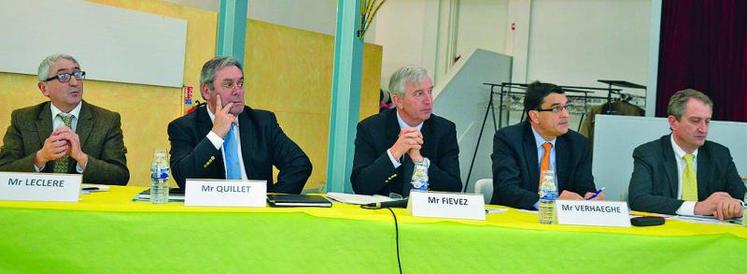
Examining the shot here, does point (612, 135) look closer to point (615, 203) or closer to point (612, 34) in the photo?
point (615, 203)

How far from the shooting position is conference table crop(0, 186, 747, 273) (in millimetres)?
1870

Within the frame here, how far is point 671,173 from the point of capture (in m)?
3.13

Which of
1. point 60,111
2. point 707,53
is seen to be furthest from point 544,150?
point 707,53

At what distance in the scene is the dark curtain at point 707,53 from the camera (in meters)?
4.79

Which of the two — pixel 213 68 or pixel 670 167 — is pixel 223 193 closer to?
pixel 213 68

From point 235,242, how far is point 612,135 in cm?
286

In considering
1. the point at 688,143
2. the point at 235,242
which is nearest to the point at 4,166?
the point at 235,242

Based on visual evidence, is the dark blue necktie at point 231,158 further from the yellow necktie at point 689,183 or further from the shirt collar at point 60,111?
the yellow necktie at point 689,183

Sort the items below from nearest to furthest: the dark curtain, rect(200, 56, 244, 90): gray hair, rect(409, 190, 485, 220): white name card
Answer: rect(409, 190, 485, 220): white name card < rect(200, 56, 244, 90): gray hair < the dark curtain

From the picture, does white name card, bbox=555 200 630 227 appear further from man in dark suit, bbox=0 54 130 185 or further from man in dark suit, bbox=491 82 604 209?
man in dark suit, bbox=0 54 130 185

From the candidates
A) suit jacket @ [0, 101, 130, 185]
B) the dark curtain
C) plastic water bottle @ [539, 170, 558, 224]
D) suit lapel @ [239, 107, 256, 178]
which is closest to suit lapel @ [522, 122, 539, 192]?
plastic water bottle @ [539, 170, 558, 224]

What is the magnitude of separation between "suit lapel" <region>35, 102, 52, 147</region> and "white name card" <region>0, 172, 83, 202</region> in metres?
1.15

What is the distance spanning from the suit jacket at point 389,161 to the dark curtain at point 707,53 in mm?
2290

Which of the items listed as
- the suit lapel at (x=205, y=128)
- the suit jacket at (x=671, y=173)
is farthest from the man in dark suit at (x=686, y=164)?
the suit lapel at (x=205, y=128)
